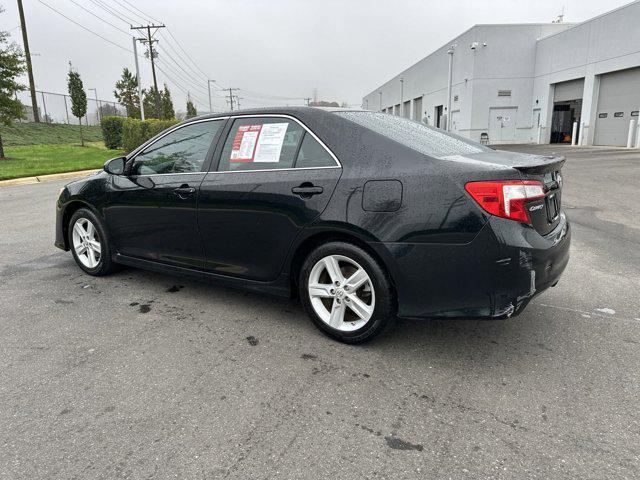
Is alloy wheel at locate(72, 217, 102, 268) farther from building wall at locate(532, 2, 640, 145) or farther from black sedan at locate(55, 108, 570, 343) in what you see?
building wall at locate(532, 2, 640, 145)

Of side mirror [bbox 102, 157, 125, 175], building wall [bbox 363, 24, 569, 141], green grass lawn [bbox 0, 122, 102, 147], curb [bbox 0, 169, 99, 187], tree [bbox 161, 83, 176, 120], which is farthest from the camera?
tree [bbox 161, 83, 176, 120]

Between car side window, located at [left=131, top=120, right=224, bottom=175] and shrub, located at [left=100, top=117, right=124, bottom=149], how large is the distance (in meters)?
26.3

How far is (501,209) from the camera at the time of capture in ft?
8.77

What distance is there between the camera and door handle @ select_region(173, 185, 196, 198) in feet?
12.5

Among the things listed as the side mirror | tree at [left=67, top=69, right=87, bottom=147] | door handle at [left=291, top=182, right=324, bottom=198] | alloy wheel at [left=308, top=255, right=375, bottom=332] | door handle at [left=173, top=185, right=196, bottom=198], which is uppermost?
tree at [left=67, top=69, right=87, bottom=147]

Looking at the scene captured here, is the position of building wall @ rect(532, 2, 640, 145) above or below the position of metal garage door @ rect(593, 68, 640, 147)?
above

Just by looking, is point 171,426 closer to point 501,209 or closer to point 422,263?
point 422,263

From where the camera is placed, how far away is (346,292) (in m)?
3.17

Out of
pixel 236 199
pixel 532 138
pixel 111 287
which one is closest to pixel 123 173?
pixel 111 287

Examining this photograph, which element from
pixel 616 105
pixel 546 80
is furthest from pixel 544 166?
pixel 546 80

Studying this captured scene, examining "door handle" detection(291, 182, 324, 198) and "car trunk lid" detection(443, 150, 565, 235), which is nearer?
"car trunk lid" detection(443, 150, 565, 235)

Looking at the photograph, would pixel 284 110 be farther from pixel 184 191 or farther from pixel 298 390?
pixel 298 390

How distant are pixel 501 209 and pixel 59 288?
406cm

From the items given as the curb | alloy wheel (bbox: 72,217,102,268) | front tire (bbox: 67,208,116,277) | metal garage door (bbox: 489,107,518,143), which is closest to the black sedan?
front tire (bbox: 67,208,116,277)
